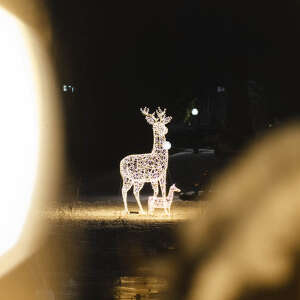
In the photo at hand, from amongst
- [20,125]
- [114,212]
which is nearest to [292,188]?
[114,212]

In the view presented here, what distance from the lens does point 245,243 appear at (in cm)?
1681

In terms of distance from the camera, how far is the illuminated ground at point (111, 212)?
2116 cm

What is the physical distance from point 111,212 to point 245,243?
6928 mm

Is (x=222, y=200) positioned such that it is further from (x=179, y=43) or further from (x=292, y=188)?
(x=179, y=43)

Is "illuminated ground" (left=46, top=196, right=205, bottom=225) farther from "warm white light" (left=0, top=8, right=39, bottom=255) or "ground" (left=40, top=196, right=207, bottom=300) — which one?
"warm white light" (left=0, top=8, right=39, bottom=255)

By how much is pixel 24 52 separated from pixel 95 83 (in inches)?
1634

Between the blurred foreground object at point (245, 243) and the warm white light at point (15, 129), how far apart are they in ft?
8.49

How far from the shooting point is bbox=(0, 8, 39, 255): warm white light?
816cm

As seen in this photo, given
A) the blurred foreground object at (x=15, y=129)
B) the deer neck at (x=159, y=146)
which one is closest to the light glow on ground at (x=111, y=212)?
the deer neck at (x=159, y=146)

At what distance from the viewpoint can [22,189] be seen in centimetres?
867

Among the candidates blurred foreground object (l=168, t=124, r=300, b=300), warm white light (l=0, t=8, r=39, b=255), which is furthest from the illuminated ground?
warm white light (l=0, t=8, r=39, b=255)

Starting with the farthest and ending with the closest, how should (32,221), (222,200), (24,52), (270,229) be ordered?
1. (222,200)
2. (32,221)
3. (270,229)
4. (24,52)

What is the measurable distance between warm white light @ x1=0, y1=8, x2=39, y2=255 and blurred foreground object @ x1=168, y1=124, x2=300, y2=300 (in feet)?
8.49

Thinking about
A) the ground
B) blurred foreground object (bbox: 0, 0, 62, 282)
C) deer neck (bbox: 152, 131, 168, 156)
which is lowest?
the ground
